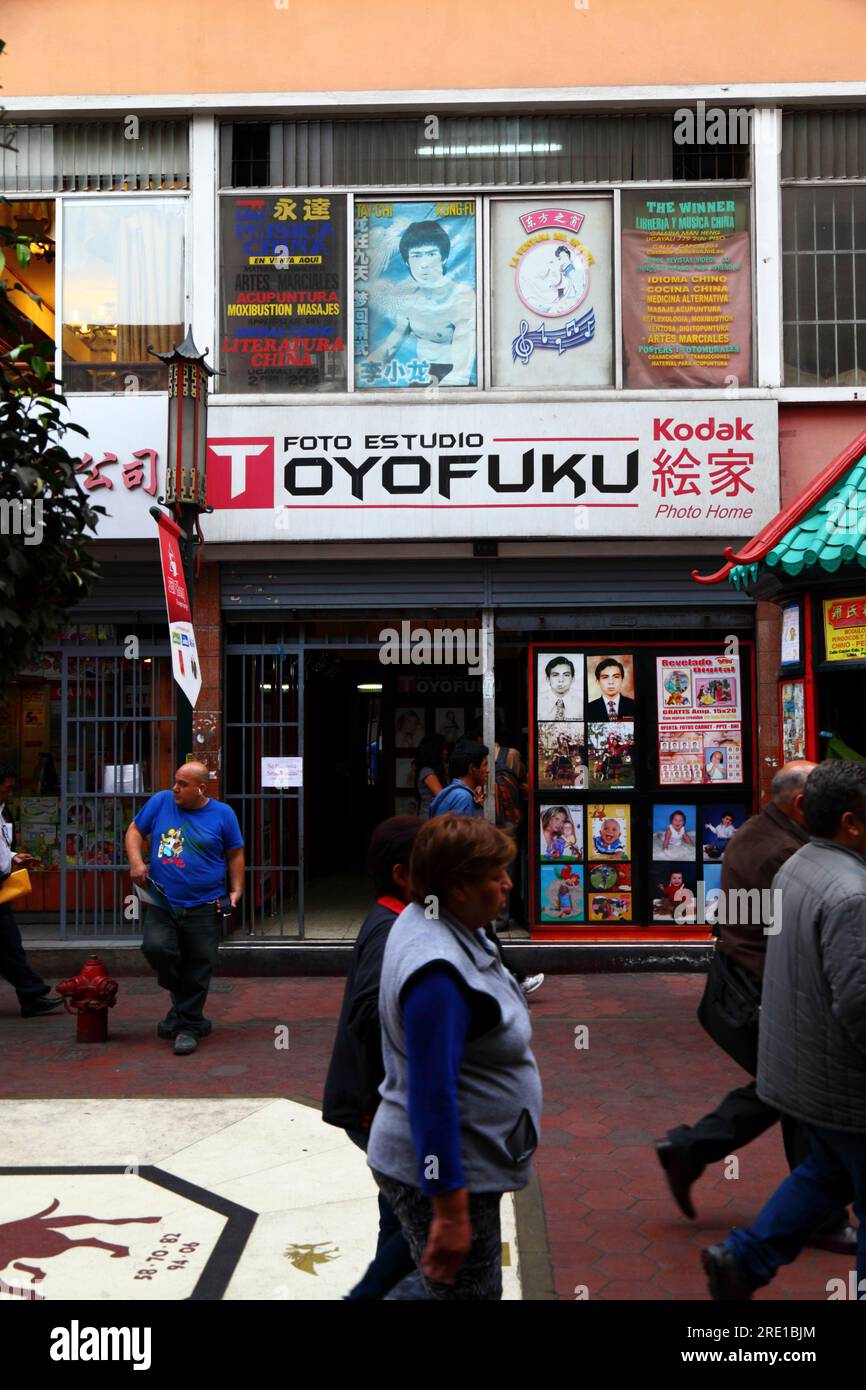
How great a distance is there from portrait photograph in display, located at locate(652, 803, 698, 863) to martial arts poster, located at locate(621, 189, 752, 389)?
3.43 m

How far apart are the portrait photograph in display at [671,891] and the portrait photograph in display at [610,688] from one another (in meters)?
1.27

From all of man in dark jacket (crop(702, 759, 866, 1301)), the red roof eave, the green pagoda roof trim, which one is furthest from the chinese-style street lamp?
man in dark jacket (crop(702, 759, 866, 1301))

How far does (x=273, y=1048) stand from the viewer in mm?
7293

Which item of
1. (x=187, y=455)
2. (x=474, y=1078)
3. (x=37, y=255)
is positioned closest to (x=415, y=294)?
(x=187, y=455)

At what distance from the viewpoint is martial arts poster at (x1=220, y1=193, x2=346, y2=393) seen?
9.71 meters

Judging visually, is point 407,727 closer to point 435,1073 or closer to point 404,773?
point 404,773

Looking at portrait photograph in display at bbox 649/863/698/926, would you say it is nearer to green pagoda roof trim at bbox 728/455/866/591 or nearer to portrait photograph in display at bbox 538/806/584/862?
portrait photograph in display at bbox 538/806/584/862

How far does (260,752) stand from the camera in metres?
9.91

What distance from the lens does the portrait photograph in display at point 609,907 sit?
9617 mm

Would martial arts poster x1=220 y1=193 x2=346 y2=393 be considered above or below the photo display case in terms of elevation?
above

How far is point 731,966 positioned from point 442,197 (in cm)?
735

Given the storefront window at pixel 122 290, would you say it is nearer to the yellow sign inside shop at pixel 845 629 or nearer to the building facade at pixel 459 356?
the building facade at pixel 459 356

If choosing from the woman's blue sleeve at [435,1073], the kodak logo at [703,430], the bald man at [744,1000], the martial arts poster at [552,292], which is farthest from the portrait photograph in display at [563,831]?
the woman's blue sleeve at [435,1073]

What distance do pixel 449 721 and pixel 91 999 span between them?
679 centimetres
